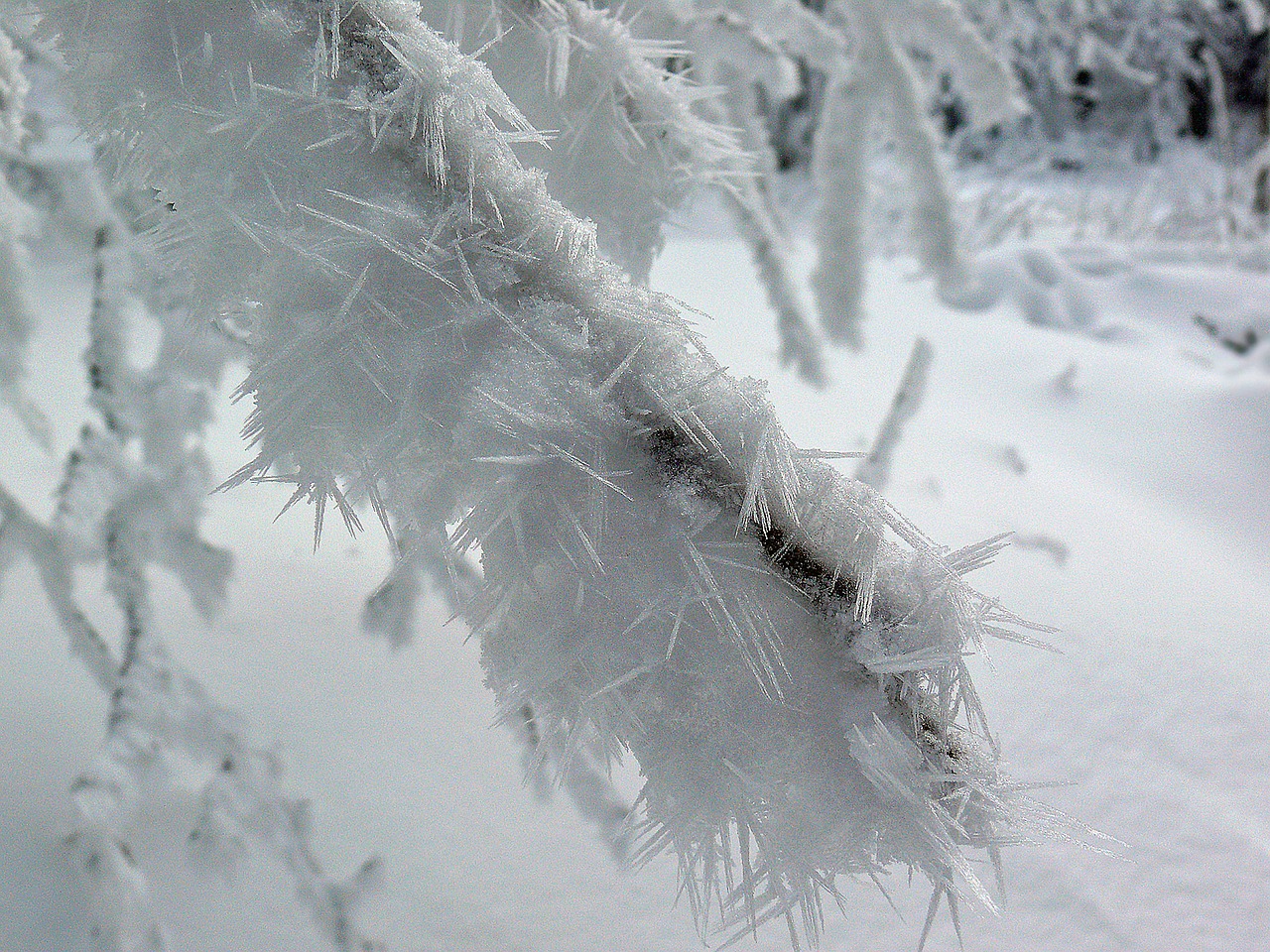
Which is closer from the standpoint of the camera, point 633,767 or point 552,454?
point 552,454

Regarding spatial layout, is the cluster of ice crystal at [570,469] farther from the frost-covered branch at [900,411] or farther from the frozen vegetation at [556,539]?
the frost-covered branch at [900,411]

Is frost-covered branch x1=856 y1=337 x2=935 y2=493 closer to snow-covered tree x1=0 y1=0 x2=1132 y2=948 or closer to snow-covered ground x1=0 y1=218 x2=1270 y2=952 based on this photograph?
snow-covered ground x1=0 y1=218 x2=1270 y2=952

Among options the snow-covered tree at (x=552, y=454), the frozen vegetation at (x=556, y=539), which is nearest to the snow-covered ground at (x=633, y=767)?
the frozen vegetation at (x=556, y=539)

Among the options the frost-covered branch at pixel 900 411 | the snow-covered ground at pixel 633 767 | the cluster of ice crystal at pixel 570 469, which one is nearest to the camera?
the cluster of ice crystal at pixel 570 469

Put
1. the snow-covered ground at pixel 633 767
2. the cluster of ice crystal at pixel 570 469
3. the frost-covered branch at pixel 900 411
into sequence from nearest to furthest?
the cluster of ice crystal at pixel 570 469 < the snow-covered ground at pixel 633 767 < the frost-covered branch at pixel 900 411

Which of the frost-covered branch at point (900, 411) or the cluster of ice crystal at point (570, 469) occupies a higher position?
the cluster of ice crystal at point (570, 469)

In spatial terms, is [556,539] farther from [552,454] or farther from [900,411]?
[900,411]

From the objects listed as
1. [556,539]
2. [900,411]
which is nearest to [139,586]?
[556,539]
